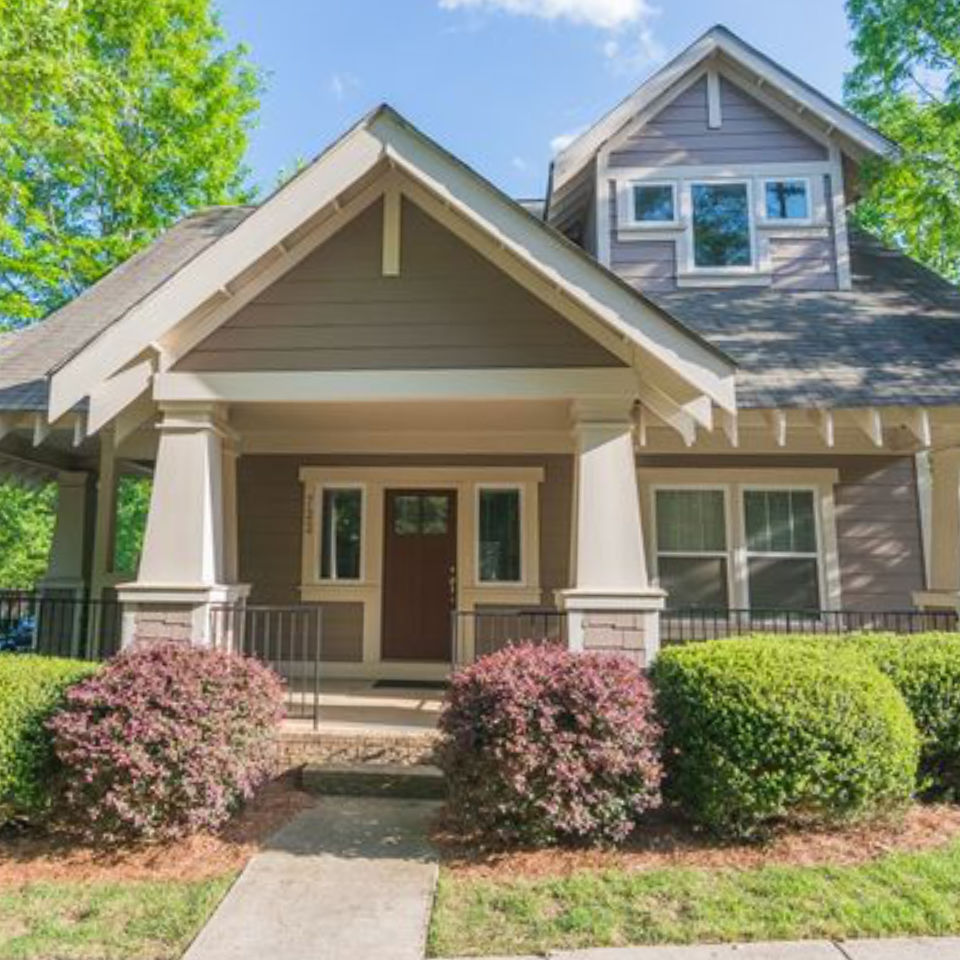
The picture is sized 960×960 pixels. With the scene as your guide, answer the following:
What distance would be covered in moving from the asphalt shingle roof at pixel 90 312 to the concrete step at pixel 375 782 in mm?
4177

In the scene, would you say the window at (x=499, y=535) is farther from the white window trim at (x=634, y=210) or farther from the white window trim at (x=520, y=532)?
the white window trim at (x=634, y=210)

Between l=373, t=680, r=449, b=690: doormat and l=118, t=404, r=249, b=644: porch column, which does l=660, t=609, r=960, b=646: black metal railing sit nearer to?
l=373, t=680, r=449, b=690: doormat

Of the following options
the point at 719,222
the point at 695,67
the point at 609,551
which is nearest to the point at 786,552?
the point at 609,551

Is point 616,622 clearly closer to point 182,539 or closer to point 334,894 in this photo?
point 334,894

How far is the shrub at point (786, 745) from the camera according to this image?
4570 millimetres

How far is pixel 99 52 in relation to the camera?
668 inches

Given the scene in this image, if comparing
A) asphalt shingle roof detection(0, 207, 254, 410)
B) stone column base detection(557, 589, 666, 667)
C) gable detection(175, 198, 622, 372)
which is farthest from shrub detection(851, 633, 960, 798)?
asphalt shingle roof detection(0, 207, 254, 410)

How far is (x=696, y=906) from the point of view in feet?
12.7

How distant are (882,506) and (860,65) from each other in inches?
270

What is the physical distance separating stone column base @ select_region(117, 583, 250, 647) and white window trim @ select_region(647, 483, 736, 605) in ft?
17.4

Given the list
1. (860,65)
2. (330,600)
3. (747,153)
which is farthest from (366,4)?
(330,600)

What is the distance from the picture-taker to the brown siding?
8828 millimetres

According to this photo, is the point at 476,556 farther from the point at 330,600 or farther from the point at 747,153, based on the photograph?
the point at 747,153

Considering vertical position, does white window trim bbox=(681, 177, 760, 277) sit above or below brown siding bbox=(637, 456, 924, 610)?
above
